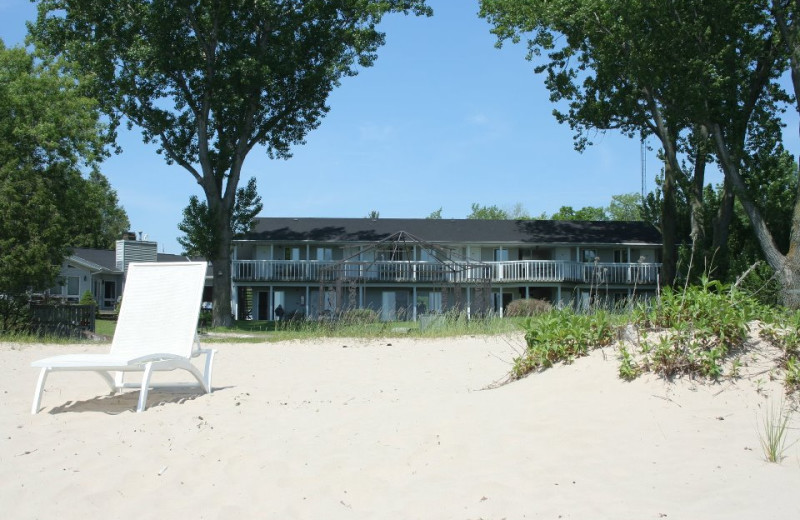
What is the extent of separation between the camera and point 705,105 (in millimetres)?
22438

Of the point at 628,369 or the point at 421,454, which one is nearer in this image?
the point at 421,454

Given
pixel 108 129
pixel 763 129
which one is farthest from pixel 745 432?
pixel 108 129

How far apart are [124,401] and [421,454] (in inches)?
159

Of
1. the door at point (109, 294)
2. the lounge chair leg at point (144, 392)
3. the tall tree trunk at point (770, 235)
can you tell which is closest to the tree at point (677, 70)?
the tall tree trunk at point (770, 235)

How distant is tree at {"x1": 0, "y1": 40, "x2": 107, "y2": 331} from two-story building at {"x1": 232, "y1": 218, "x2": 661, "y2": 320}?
1223cm

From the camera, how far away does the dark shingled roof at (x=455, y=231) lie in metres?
40.9

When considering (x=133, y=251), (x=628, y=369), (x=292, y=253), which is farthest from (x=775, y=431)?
(x=292, y=253)

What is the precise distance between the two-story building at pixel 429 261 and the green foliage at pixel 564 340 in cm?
3001

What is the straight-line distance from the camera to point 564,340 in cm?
733

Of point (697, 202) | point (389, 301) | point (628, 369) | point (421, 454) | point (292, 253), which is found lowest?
point (421, 454)

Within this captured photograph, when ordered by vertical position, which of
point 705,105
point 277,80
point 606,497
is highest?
point 277,80

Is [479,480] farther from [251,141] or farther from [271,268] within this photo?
[271,268]

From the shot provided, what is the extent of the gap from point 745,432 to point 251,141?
87.9ft

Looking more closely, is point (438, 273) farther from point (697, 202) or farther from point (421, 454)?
point (421, 454)
